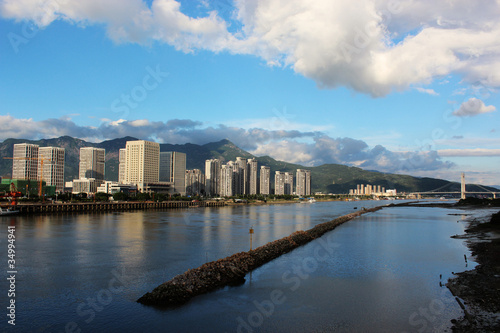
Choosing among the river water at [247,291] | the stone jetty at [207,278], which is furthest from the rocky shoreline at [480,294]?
the stone jetty at [207,278]

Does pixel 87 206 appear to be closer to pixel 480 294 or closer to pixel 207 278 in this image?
pixel 207 278

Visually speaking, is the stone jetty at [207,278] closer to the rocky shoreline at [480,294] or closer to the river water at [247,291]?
the river water at [247,291]

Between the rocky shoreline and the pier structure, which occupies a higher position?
the rocky shoreline

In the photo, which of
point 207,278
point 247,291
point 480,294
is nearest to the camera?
point 480,294

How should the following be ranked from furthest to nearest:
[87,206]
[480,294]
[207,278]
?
[87,206], [207,278], [480,294]

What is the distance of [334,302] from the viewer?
16.7 metres

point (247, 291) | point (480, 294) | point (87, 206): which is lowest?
point (87, 206)

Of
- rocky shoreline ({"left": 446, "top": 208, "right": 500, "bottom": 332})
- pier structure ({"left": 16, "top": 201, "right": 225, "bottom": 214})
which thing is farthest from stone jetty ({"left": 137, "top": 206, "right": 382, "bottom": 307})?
pier structure ({"left": 16, "top": 201, "right": 225, "bottom": 214})

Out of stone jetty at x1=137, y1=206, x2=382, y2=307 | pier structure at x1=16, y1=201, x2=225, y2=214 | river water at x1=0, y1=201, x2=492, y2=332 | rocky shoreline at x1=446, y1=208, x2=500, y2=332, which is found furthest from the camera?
pier structure at x1=16, y1=201, x2=225, y2=214

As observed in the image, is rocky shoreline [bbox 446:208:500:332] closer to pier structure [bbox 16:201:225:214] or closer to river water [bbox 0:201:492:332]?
river water [bbox 0:201:492:332]

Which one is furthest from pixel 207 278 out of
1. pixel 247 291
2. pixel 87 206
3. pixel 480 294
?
pixel 87 206

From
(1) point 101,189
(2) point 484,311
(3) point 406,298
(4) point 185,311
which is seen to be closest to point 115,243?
(4) point 185,311

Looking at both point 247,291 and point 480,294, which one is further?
point 247,291

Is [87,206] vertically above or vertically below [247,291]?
below
